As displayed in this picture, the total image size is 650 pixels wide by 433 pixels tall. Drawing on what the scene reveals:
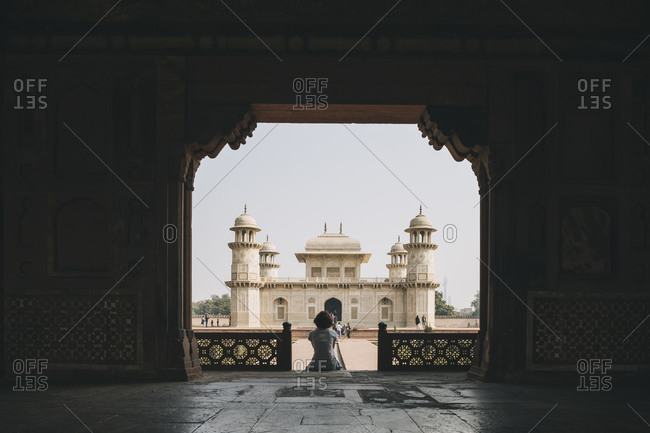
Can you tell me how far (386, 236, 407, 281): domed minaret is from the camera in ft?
168

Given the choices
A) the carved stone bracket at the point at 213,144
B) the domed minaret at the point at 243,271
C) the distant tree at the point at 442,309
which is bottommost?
the distant tree at the point at 442,309

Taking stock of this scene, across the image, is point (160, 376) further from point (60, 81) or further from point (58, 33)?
point (58, 33)

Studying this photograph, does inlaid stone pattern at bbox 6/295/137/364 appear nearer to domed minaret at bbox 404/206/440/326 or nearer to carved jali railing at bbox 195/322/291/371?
carved jali railing at bbox 195/322/291/371

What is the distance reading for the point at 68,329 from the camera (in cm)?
548

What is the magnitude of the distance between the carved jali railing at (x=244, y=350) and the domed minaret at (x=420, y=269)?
127 feet

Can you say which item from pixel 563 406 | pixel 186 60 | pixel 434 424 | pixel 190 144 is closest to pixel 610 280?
pixel 563 406

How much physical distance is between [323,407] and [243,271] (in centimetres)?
4108

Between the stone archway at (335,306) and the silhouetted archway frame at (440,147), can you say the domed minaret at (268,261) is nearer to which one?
the stone archway at (335,306)

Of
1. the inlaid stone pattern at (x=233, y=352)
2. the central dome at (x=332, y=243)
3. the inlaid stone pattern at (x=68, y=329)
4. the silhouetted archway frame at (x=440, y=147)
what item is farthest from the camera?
the central dome at (x=332, y=243)

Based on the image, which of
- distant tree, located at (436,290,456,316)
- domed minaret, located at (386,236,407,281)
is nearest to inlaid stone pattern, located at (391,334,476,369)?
domed minaret, located at (386,236,407,281)

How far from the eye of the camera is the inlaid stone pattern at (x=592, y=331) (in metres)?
5.55

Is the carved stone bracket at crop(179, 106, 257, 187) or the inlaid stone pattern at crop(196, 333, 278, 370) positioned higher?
the carved stone bracket at crop(179, 106, 257, 187)

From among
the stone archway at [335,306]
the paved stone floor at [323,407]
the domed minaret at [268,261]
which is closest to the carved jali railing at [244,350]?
the paved stone floor at [323,407]

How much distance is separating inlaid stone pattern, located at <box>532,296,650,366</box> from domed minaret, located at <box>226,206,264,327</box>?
39478mm
